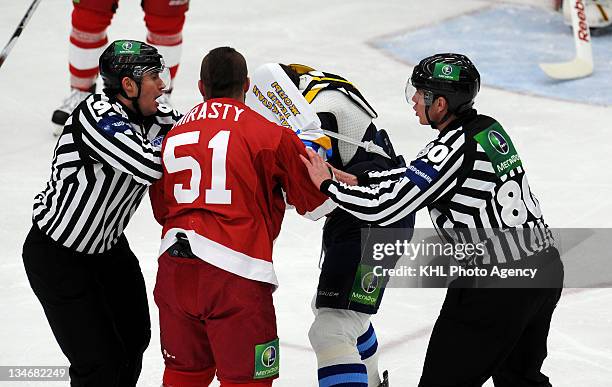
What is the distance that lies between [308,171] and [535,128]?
347cm

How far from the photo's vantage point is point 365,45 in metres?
7.54

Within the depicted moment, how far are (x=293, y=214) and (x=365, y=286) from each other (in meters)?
1.78

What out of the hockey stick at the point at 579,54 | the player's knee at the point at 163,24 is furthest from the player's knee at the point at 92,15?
the hockey stick at the point at 579,54

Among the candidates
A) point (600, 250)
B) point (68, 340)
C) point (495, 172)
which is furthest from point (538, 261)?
point (600, 250)

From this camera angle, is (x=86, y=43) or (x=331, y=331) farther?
(x=86, y=43)

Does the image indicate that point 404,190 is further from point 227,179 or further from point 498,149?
point 227,179

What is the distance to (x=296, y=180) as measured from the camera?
2.68 m

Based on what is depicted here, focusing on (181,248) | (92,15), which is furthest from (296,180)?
(92,15)

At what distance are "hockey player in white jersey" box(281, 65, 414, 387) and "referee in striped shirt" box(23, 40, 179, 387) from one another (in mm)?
454

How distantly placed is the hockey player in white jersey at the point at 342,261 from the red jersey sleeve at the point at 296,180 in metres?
0.32

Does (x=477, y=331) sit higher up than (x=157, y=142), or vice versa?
(x=157, y=142)

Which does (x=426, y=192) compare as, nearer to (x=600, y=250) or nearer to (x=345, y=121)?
(x=345, y=121)

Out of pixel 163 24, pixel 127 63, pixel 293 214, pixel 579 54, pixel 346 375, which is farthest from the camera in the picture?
pixel 579 54

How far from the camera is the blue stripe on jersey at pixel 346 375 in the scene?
297cm
